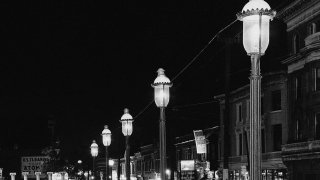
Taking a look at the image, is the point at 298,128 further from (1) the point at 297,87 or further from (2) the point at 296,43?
(2) the point at 296,43

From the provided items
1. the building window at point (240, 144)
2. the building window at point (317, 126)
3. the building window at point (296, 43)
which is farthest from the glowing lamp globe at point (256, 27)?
the building window at point (240, 144)

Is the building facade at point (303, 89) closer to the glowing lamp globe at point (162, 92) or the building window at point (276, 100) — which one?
the building window at point (276, 100)

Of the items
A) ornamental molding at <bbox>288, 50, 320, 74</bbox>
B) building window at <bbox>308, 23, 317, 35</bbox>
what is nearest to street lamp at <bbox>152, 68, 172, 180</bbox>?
ornamental molding at <bbox>288, 50, 320, 74</bbox>

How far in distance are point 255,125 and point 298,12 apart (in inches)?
1264

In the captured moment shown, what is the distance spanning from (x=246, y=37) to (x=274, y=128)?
118ft

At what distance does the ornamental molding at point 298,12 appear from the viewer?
38247mm

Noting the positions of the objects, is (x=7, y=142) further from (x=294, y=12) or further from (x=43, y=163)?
(x=294, y=12)

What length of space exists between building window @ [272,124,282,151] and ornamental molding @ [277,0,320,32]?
299 inches

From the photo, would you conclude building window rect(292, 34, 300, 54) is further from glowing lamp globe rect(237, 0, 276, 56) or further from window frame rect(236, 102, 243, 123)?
glowing lamp globe rect(237, 0, 276, 56)

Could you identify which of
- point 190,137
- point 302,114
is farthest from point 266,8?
point 190,137

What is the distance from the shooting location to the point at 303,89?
40.3m

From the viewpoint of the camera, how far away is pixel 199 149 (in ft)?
136

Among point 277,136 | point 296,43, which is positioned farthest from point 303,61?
point 277,136

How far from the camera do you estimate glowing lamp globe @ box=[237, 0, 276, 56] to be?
10.7m
